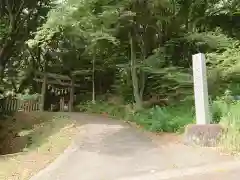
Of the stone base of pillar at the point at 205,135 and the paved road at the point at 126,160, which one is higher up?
the stone base of pillar at the point at 205,135

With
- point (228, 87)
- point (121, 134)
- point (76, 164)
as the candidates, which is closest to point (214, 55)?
point (228, 87)

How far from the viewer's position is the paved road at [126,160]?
6746 mm

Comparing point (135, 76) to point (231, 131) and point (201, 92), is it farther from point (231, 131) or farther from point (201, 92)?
point (231, 131)

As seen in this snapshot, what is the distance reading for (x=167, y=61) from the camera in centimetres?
1546

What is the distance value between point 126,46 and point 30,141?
22.1 feet

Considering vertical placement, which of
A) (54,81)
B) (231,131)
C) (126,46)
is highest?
(126,46)

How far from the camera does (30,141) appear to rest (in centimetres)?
1319

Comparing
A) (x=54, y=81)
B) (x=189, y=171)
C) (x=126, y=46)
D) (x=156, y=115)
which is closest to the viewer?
(x=189, y=171)

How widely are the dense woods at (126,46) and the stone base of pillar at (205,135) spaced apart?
235cm

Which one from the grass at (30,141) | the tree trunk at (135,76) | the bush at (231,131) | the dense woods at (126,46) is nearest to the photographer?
the grass at (30,141)

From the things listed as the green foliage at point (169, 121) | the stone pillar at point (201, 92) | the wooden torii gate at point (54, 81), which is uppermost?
→ the wooden torii gate at point (54, 81)

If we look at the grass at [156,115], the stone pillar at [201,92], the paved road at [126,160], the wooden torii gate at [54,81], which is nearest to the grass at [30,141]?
the paved road at [126,160]

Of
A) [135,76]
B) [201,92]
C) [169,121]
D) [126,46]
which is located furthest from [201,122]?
[126,46]

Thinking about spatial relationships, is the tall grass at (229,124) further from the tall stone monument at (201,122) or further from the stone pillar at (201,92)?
the stone pillar at (201,92)
